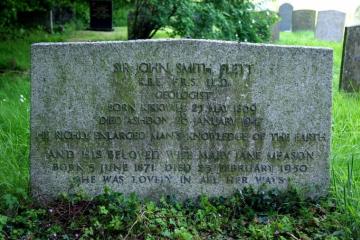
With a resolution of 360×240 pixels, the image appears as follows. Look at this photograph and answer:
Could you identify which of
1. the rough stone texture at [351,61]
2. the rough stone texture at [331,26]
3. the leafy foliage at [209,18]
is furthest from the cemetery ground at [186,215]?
the rough stone texture at [331,26]

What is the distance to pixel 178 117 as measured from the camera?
367cm

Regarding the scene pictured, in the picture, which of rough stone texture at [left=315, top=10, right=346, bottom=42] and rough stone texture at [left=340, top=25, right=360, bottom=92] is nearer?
rough stone texture at [left=340, top=25, right=360, bottom=92]

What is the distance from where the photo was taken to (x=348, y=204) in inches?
130

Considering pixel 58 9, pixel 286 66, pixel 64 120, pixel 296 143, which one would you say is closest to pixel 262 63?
pixel 286 66

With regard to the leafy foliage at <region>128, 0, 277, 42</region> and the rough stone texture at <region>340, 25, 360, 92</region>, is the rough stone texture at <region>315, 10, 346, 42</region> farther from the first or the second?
the rough stone texture at <region>340, 25, 360, 92</region>

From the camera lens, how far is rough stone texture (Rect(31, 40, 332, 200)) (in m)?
3.59

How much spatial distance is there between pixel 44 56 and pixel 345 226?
2.37 m

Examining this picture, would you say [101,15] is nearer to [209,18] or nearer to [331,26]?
[331,26]

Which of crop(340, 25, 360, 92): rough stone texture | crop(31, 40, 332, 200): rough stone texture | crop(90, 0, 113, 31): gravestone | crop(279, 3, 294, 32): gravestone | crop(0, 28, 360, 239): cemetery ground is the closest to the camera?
crop(0, 28, 360, 239): cemetery ground

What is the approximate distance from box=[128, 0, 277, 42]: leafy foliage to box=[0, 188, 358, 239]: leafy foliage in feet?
16.3

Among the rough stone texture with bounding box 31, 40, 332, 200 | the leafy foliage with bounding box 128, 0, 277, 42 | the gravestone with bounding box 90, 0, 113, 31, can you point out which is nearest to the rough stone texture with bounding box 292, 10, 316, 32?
the gravestone with bounding box 90, 0, 113, 31

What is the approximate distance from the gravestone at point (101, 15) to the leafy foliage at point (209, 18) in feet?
18.0

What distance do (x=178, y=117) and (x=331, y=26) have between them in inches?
572

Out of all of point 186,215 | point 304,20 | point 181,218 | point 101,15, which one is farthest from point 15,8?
point 181,218
